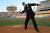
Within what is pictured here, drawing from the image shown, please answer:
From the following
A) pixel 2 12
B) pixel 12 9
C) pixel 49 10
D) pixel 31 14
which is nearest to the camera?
pixel 31 14

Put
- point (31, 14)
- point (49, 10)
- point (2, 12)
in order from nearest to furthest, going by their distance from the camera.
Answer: point (31, 14) < point (49, 10) < point (2, 12)

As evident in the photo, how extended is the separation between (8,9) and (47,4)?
15.7 m

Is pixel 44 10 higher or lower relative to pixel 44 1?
lower

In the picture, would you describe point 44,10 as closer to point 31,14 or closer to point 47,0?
point 47,0

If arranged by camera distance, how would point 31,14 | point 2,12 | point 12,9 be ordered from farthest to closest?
1. point 12,9
2. point 2,12
3. point 31,14

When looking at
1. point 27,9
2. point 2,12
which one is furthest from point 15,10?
point 27,9

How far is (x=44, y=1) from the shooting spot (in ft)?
115

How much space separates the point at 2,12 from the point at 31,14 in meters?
31.6

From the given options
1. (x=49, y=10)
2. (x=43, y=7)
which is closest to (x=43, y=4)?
(x=43, y=7)

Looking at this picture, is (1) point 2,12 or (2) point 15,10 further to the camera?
(2) point 15,10

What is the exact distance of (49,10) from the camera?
3322cm

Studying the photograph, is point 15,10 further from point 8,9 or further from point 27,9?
point 27,9

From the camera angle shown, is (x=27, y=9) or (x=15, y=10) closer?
(x=27, y=9)

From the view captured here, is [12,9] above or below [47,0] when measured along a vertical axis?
below
